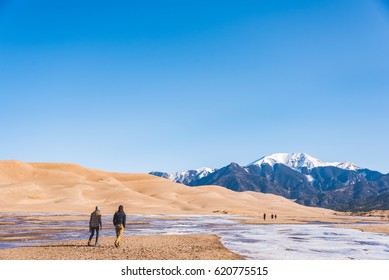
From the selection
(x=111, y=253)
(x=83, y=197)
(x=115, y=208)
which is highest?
(x=83, y=197)

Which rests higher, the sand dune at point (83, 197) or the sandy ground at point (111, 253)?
the sand dune at point (83, 197)

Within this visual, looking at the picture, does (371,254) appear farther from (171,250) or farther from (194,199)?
(194,199)

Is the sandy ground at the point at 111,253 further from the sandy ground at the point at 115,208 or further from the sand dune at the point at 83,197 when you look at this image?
the sand dune at the point at 83,197

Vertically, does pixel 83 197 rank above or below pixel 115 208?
above

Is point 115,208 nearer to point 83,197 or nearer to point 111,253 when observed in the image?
point 83,197

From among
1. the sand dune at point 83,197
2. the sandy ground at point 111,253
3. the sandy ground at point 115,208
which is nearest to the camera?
the sandy ground at point 111,253

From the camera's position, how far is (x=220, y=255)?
21.1m

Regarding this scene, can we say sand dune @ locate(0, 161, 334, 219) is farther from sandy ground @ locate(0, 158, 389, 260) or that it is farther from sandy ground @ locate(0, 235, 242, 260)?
sandy ground @ locate(0, 235, 242, 260)

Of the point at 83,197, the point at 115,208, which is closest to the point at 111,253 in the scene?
the point at 115,208

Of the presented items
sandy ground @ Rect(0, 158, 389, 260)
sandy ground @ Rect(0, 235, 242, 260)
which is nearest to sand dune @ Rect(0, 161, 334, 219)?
sandy ground @ Rect(0, 158, 389, 260)

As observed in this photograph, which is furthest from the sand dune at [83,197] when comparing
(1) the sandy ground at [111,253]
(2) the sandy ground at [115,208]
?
(1) the sandy ground at [111,253]

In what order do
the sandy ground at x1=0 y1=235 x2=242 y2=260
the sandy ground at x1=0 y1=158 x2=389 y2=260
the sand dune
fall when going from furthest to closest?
the sand dune, the sandy ground at x1=0 y1=158 x2=389 y2=260, the sandy ground at x1=0 y1=235 x2=242 y2=260
